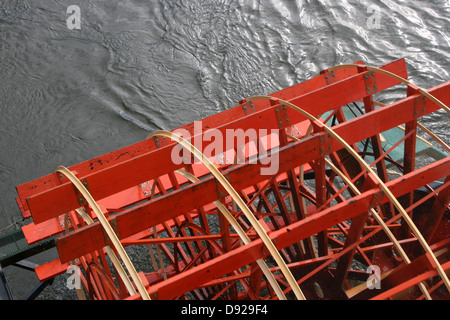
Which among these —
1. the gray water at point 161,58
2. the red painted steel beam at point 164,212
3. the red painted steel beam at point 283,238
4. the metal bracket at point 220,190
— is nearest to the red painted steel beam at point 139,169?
the red painted steel beam at point 164,212

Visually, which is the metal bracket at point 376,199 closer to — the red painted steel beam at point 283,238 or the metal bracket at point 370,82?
the red painted steel beam at point 283,238

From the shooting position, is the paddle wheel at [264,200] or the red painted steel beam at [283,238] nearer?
the red painted steel beam at [283,238]

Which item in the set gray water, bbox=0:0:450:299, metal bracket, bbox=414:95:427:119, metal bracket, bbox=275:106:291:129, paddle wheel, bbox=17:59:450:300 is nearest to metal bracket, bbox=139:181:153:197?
paddle wheel, bbox=17:59:450:300

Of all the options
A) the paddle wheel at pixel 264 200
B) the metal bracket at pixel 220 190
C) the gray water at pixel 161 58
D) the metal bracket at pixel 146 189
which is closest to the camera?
the paddle wheel at pixel 264 200

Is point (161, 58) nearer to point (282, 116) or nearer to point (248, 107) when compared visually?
point (248, 107)

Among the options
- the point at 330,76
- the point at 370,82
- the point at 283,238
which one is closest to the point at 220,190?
the point at 283,238
